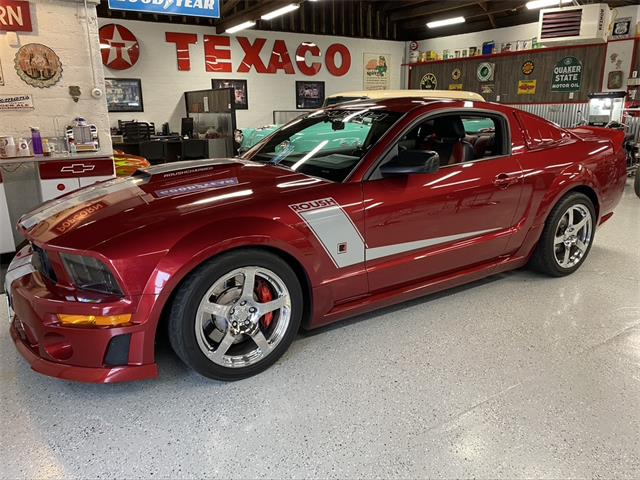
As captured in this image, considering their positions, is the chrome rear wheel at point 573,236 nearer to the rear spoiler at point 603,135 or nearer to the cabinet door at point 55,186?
the rear spoiler at point 603,135

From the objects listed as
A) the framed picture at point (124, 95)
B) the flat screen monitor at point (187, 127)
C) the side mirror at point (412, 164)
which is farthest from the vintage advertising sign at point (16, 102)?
the framed picture at point (124, 95)

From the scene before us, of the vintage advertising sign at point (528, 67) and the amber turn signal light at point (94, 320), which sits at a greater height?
the vintage advertising sign at point (528, 67)

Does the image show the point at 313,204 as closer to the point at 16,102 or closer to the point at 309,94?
the point at 16,102

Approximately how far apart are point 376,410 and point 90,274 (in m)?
1.22

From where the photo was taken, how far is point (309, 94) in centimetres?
1384

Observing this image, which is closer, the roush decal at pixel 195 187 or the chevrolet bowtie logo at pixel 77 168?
the roush decal at pixel 195 187

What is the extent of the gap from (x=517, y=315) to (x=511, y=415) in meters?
1.00

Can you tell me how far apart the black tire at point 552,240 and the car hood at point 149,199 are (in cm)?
168

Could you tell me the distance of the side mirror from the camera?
225cm

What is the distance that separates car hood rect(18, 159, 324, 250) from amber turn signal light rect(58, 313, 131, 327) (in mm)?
256

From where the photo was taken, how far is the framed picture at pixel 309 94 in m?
13.7

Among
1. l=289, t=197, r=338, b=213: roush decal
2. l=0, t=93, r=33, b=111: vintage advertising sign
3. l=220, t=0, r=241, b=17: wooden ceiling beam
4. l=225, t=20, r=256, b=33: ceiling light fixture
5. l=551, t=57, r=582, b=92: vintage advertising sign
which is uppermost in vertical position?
l=220, t=0, r=241, b=17: wooden ceiling beam

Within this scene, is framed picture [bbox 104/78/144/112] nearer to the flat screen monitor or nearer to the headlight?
the flat screen monitor

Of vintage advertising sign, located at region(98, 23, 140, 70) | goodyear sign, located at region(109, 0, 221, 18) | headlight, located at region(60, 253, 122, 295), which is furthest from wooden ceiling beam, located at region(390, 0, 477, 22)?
headlight, located at region(60, 253, 122, 295)
